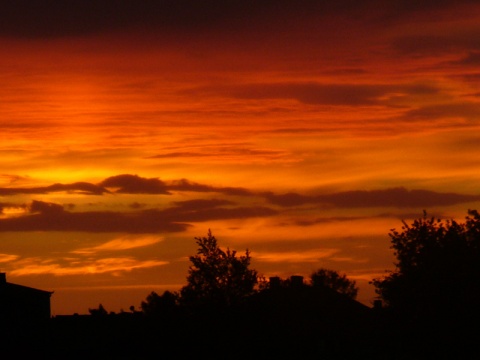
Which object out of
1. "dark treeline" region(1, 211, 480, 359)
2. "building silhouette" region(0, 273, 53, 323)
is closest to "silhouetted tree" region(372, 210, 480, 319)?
"dark treeline" region(1, 211, 480, 359)

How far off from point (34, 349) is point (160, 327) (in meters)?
7.07

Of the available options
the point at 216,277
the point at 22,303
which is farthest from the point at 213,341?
the point at 22,303

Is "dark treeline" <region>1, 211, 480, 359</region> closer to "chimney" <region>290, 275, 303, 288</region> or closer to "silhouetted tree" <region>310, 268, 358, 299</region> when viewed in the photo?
"chimney" <region>290, 275, 303, 288</region>

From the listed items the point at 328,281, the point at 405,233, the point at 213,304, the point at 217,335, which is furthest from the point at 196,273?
the point at 328,281

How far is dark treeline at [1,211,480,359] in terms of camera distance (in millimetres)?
52719

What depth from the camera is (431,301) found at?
54594mm

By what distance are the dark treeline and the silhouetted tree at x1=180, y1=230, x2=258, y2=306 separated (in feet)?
0.18

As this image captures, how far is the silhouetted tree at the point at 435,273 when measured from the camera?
178ft

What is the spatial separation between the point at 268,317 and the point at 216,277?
3.76 meters

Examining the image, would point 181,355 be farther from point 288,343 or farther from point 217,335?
point 288,343

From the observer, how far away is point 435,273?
55.3 m

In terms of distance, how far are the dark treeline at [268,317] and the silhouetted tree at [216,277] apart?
0.18 ft

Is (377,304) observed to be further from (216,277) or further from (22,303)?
(22,303)

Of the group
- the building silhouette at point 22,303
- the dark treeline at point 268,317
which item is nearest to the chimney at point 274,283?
the dark treeline at point 268,317
